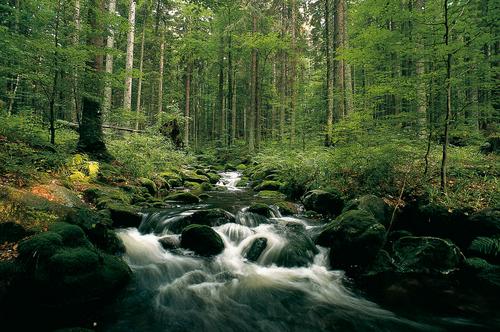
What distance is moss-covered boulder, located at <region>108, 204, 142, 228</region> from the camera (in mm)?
7844

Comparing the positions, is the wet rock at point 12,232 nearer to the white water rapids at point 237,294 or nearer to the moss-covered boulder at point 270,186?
the white water rapids at point 237,294

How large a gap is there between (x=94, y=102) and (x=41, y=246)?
7.68m

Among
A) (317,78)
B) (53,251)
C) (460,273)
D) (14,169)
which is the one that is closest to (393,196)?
(460,273)

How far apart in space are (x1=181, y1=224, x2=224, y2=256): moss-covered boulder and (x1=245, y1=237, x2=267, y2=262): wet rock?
25.7 inches

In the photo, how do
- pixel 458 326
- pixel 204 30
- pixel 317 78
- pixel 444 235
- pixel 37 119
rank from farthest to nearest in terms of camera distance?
pixel 204 30 < pixel 317 78 < pixel 37 119 < pixel 444 235 < pixel 458 326

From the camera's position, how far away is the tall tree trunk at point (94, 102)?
9719mm

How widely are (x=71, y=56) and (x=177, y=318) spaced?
742 centimetres

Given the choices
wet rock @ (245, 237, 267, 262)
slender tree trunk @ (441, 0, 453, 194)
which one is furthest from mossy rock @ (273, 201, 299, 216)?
slender tree trunk @ (441, 0, 453, 194)

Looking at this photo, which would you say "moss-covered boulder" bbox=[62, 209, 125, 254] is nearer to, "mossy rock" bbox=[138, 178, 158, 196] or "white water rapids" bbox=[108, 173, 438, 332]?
"white water rapids" bbox=[108, 173, 438, 332]

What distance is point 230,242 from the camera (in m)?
7.69

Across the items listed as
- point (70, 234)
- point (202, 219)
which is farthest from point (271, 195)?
point (70, 234)

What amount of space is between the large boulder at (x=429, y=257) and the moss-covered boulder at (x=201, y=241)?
392 cm

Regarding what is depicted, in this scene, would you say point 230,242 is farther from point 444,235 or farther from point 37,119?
point 37,119

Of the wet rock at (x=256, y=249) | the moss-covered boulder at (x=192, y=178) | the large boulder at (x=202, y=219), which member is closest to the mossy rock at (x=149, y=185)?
the moss-covered boulder at (x=192, y=178)
